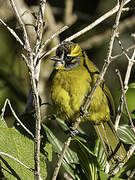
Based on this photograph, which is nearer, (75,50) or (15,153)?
(15,153)

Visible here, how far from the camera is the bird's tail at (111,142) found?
234 cm

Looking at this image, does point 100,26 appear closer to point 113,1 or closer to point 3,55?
point 113,1

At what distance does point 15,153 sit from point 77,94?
875 millimetres

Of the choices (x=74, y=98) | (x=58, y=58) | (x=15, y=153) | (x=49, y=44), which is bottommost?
(x=15, y=153)

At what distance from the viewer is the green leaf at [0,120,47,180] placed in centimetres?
201

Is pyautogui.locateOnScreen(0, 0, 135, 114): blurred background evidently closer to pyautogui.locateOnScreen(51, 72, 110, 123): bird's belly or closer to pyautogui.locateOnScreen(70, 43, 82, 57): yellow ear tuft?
pyautogui.locateOnScreen(70, 43, 82, 57): yellow ear tuft

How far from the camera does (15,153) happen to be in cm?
204

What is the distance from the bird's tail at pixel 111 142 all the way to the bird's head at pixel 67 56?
48cm

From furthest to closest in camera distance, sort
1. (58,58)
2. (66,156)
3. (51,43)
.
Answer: (51,43), (58,58), (66,156)

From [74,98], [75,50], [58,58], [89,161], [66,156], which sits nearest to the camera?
[89,161]

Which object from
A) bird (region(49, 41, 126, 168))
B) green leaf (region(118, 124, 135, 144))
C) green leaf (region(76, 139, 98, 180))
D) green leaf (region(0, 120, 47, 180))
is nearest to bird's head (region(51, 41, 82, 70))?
bird (region(49, 41, 126, 168))

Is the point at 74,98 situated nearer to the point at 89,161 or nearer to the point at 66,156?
the point at 66,156

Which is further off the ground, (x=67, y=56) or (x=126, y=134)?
(x=67, y=56)

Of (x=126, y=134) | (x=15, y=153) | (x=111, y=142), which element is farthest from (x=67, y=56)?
(x=15, y=153)
